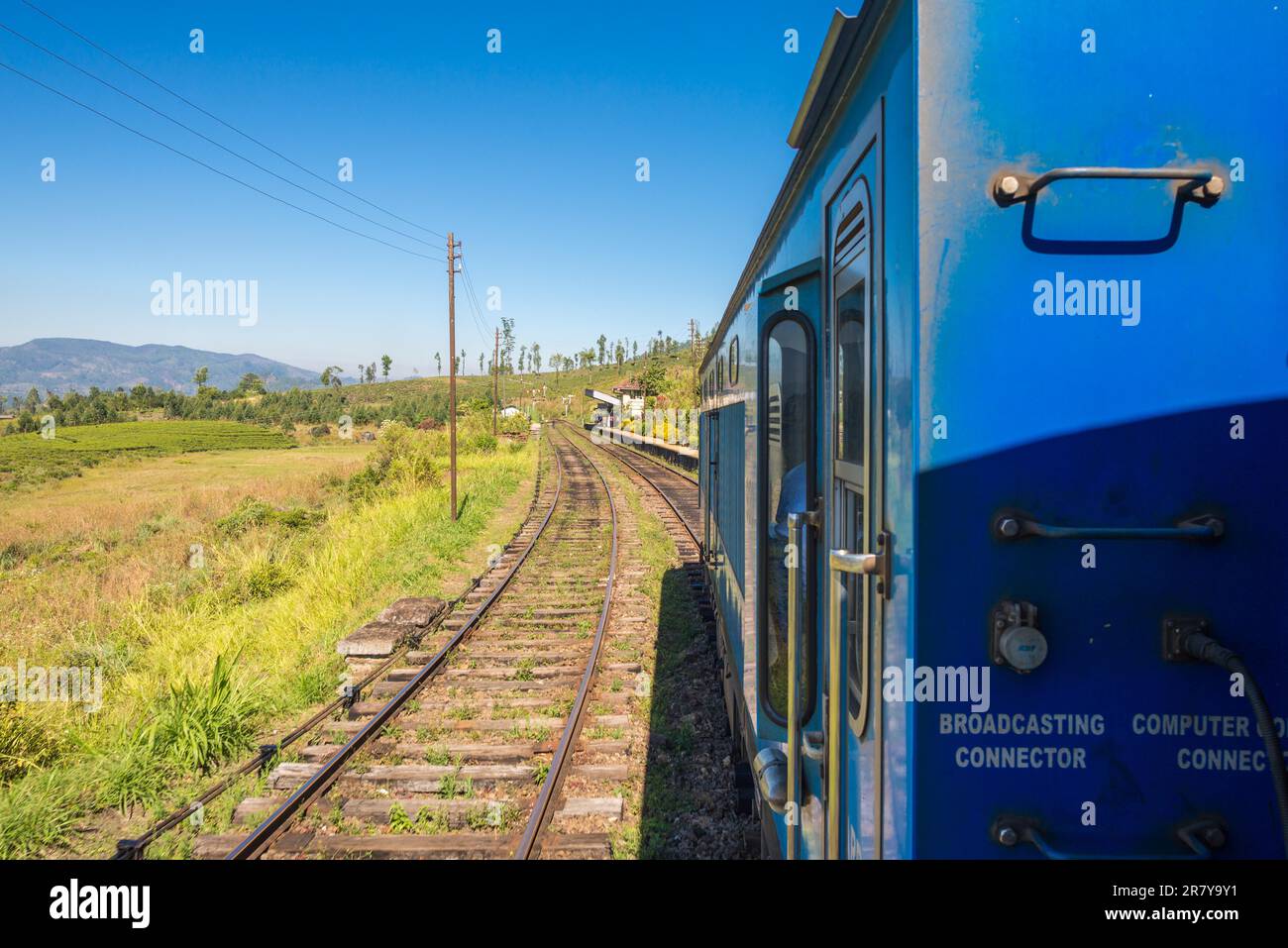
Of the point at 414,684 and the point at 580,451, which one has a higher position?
the point at 580,451

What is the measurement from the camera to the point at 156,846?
508 centimetres

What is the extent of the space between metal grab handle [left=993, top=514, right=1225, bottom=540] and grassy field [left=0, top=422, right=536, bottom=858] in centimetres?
635

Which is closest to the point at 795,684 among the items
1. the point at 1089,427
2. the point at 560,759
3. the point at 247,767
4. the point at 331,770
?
the point at 1089,427

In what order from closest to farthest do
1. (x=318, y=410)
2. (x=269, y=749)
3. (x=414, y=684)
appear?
(x=269, y=749) → (x=414, y=684) → (x=318, y=410)

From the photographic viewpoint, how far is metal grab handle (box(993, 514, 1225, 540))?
1.60 metres

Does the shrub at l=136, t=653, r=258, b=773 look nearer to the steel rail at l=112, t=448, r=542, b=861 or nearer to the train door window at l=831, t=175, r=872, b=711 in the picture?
the steel rail at l=112, t=448, r=542, b=861

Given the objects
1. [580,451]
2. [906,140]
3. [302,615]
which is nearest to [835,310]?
[906,140]

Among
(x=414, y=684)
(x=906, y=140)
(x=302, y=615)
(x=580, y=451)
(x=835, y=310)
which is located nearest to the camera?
(x=906, y=140)

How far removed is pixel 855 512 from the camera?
7.40 ft

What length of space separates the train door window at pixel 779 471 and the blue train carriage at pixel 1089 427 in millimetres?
1687

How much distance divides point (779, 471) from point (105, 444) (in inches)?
2856

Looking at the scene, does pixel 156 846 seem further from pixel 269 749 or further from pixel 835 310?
pixel 835 310

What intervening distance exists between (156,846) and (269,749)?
1459mm

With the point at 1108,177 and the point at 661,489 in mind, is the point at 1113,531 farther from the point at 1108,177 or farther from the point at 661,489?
the point at 661,489
